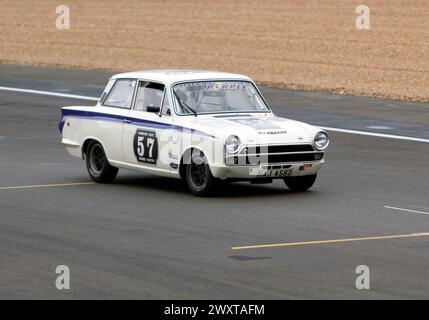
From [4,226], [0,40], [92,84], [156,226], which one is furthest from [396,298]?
[0,40]

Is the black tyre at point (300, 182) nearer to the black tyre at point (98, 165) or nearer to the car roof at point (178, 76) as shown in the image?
the car roof at point (178, 76)

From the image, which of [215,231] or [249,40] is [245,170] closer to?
[215,231]

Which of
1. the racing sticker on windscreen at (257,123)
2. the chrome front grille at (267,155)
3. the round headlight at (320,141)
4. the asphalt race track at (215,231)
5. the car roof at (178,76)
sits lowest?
the asphalt race track at (215,231)

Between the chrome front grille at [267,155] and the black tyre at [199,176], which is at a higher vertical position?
the chrome front grille at [267,155]

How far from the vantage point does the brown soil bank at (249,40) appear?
32500 millimetres

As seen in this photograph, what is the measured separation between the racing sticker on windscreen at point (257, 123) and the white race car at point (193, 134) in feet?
0.04

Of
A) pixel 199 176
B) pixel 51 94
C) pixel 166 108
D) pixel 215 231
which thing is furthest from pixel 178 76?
pixel 51 94

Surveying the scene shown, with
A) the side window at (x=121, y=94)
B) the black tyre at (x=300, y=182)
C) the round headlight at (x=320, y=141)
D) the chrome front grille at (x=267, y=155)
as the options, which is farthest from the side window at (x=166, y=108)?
the round headlight at (x=320, y=141)

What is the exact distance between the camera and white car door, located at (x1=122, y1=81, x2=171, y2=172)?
1596 cm

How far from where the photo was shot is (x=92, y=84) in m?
31.6

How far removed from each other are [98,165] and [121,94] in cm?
103

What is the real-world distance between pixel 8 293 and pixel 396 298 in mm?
3126
